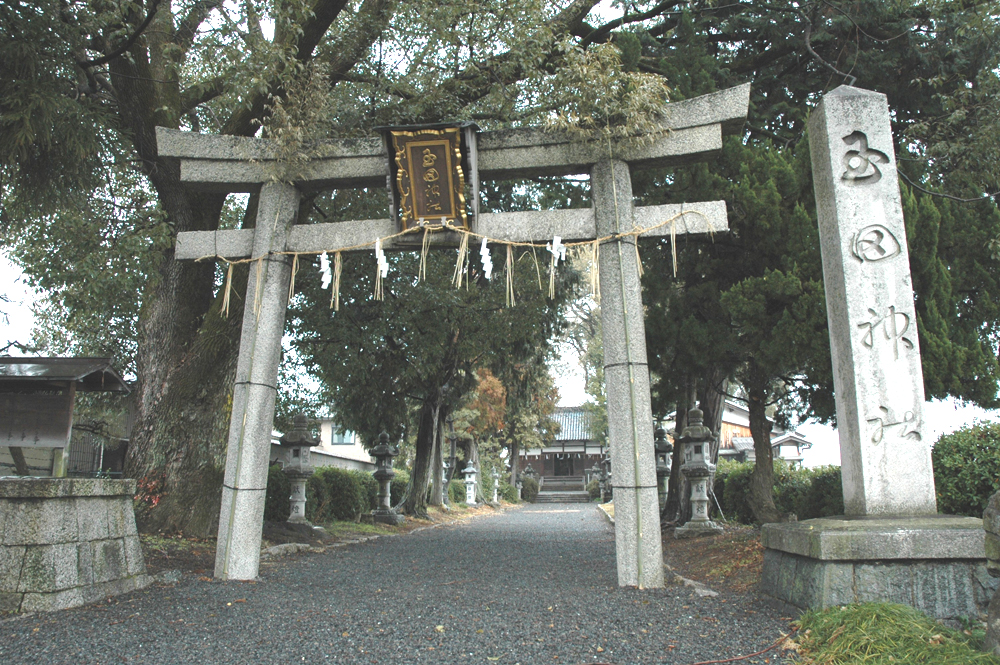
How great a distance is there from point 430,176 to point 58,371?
12.1ft

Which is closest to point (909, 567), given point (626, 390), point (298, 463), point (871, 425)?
point (871, 425)

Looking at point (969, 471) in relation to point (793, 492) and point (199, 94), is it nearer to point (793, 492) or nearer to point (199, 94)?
point (793, 492)

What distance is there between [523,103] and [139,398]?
236 inches

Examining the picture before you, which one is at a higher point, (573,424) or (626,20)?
(626,20)

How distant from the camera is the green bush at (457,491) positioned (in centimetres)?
2323

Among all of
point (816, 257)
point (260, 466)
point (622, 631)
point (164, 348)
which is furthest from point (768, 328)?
point (164, 348)

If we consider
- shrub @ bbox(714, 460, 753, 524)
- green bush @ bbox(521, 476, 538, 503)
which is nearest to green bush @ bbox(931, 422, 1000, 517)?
shrub @ bbox(714, 460, 753, 524)

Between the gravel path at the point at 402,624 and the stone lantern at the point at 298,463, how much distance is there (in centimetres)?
448

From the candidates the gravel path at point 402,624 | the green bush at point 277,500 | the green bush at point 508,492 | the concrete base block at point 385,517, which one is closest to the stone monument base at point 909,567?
the gravel path at point 402,624

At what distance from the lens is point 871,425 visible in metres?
4.31

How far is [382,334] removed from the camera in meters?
10.2

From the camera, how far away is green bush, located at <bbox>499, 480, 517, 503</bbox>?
29.3 m

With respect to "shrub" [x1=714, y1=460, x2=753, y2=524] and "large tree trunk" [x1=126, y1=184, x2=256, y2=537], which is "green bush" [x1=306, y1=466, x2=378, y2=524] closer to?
"large tree trunk" [x1=126, y1=184, x2=256, y2=537]

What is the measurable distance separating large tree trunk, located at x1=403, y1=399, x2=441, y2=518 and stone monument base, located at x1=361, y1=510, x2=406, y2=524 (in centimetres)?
140
